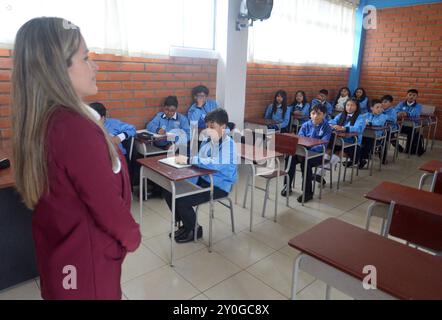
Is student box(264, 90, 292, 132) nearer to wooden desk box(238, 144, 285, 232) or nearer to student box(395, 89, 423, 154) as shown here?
student box(395, 89, 423, 154)

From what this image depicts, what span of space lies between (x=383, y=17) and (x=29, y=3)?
7069mm

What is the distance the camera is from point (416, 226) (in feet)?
5.10

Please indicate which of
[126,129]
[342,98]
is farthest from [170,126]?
[342,98]

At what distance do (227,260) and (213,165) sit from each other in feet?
2.40

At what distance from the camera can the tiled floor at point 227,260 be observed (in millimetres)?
2047

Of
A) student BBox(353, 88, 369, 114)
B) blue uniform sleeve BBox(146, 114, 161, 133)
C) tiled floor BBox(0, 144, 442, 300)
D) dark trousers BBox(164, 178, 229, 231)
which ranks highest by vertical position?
student BBox(353, 88, 369, 114)

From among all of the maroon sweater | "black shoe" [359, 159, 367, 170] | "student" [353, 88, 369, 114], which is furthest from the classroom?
"student" [353, 88, 369, 114]

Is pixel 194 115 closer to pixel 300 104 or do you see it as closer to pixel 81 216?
pixel 300 104

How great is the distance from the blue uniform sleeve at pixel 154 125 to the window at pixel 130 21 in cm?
77

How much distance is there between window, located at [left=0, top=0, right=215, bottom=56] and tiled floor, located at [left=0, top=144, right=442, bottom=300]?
5.91 ft

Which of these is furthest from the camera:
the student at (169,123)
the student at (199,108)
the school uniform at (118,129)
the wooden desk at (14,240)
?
the student at (199,108)

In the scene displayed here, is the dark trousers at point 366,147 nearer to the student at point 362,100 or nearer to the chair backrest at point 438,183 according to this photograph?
the student at point 362,100

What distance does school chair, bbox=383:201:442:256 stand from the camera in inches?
58.9

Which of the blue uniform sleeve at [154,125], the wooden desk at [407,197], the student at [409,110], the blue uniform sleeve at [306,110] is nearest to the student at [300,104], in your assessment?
the blue uniform sleeve at [306,110]
